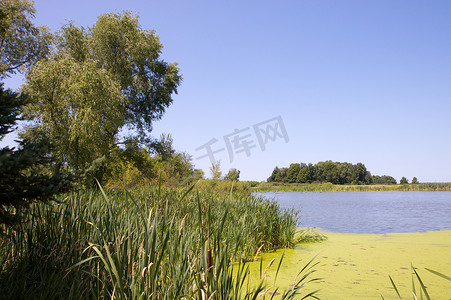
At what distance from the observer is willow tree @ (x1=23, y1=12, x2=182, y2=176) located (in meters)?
11.4

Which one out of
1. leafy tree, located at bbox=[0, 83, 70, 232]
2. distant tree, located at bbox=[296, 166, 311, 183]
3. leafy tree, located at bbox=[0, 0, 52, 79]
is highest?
leafy tree, located at bbox=[0, 0, 52, 79]

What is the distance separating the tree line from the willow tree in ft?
221

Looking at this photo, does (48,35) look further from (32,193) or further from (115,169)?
(32,193)

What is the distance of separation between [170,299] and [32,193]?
105cm

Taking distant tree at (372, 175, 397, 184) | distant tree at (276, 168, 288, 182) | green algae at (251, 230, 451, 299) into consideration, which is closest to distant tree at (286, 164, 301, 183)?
distant tree at (276, 168, 288, 182)

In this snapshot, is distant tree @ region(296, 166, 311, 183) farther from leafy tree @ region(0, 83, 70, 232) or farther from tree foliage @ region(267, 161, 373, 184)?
leafy tree @ region(0, 83, 70, 232)

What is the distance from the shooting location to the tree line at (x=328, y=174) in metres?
78.5

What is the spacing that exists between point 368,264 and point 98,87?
11.2 meters

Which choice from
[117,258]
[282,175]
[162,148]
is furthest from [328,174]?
[117,258]

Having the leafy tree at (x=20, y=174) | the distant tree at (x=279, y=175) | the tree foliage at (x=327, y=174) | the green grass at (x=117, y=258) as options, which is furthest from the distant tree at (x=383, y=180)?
the leafy tree at (x=20, y=174)

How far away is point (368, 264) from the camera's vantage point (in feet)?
16.1

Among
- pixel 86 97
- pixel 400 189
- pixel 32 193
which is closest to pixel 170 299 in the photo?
pixel 32 193

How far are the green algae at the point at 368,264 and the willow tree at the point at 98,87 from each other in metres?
7.07

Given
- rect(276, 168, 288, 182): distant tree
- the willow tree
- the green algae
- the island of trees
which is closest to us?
the green algae
